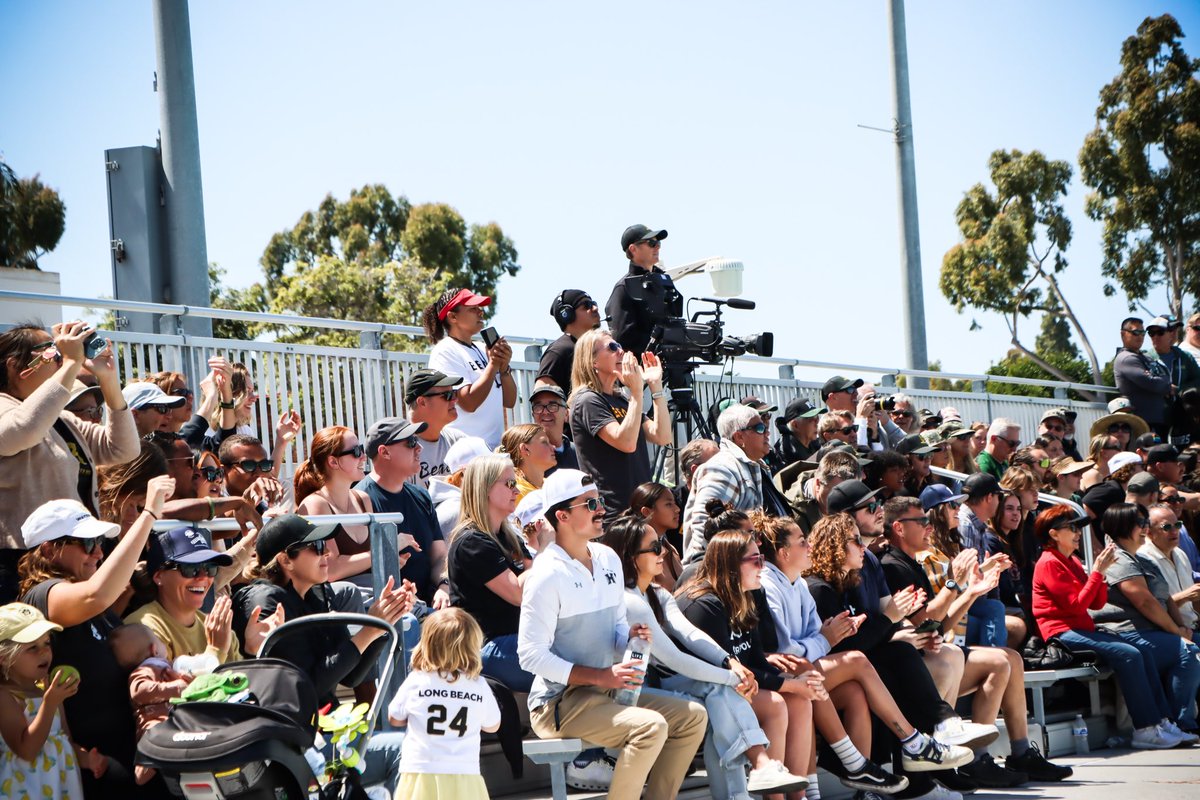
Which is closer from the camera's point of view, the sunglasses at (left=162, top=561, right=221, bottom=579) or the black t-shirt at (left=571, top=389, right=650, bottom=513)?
the sunglasses at (left=162, top=561, right=221, bottom=579)

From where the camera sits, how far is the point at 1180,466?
1282 cm

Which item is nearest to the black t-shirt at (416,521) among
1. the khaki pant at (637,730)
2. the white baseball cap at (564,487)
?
the white baseball cap at (564,487)

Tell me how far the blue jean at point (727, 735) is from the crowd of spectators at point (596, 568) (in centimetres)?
1

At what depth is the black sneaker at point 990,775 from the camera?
26.5ft

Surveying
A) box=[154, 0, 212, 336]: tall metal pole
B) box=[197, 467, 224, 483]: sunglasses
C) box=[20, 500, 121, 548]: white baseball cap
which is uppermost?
box=[154, 0, 212, 336]: tall metal pole

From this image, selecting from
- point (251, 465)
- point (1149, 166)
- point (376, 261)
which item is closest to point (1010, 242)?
point (1149, 166)

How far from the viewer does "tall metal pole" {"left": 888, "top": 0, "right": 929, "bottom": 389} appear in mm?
15391

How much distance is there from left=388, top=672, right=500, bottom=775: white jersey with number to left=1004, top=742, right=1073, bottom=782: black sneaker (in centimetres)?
450

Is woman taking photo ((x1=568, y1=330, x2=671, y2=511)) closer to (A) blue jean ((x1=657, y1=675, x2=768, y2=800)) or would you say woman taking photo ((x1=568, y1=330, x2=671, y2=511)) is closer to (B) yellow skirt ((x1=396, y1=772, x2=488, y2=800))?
(A) blue jean ((x1=657, y1=675, x2=768, y2=800))

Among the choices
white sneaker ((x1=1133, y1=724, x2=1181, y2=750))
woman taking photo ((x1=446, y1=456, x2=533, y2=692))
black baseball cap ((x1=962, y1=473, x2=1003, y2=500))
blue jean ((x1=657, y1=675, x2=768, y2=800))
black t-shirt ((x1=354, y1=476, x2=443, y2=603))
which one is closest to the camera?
woman taking photo ((x1=446, y1=456, x2=533, y2=692))

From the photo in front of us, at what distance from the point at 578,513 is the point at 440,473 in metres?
1.96

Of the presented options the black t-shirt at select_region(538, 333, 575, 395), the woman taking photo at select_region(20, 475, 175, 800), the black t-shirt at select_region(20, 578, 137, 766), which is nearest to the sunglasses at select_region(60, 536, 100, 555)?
the woman taking photo at select_region(20, 475, 175, 800)

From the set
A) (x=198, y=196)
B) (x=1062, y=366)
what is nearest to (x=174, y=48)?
(x=198, y=196)

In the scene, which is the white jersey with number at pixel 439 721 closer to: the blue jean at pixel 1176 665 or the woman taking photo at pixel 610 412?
the woman taking photo at pixel 610 412
